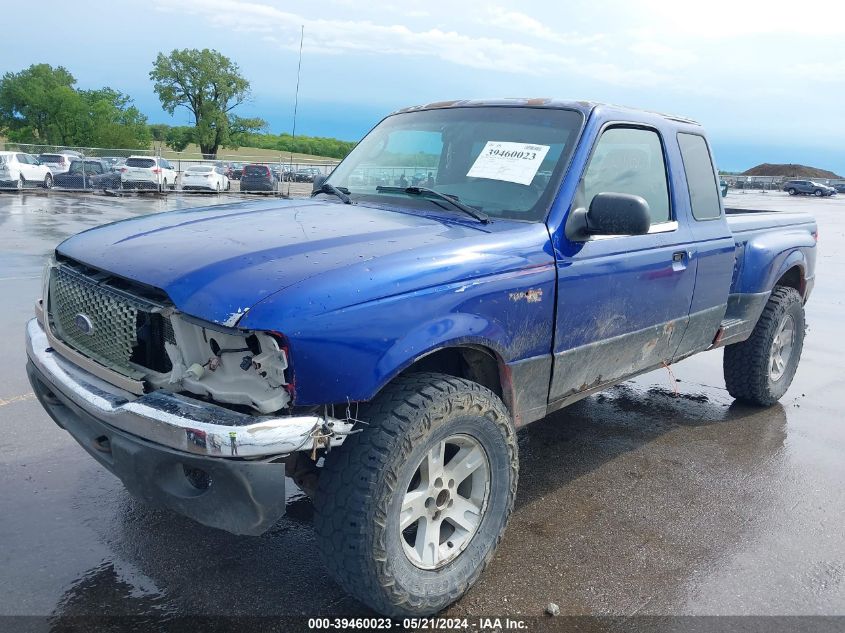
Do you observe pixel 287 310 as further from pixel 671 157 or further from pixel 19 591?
pixel 671 157

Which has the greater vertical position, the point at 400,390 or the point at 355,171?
the point at 355,171

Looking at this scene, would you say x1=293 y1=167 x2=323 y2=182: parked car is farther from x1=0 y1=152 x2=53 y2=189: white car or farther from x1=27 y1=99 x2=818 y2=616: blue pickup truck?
x1=27 y1=99 x2=818 y2=616: blue pickup truck

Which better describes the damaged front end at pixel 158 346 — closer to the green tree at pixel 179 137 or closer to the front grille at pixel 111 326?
the front grille at pixel 111 326

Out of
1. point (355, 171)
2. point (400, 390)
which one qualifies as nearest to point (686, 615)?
point (400, 390)

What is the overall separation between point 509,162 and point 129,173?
28.6 meters

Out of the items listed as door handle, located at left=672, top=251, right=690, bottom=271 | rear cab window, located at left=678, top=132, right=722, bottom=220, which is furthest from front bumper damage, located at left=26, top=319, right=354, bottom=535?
rear cab window, located at left=678, top=132, right=722, bottom=220

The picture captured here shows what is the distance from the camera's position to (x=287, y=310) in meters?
2.33

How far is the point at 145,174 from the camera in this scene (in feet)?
95.9

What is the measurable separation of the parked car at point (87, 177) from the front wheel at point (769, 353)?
91.0 feet

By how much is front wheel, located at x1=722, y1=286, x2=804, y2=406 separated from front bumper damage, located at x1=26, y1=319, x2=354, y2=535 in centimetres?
392

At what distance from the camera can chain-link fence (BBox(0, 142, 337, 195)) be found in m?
27.4

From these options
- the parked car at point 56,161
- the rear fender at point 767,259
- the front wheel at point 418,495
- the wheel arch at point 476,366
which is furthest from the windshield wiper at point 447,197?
the parked car at point 56,161

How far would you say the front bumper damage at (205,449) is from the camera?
90.7 inches

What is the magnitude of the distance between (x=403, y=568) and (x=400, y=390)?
66 centimetres
